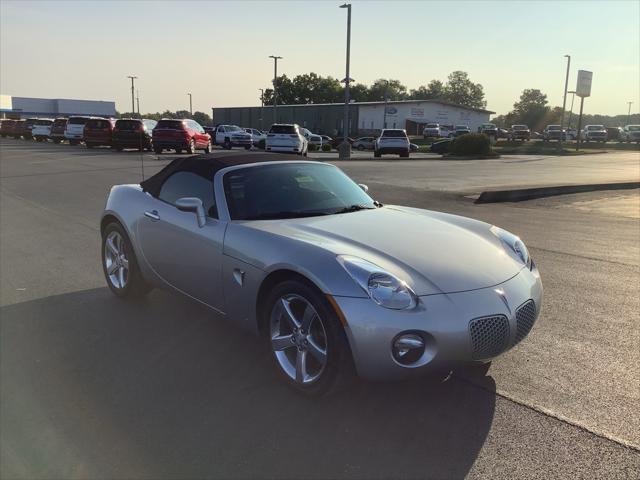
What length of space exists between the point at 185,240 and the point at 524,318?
2.49 meters

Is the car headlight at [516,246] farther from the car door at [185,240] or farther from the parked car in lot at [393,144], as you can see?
the parked car in lot at [393,144]

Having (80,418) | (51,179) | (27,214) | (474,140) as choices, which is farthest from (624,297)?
(474,140)

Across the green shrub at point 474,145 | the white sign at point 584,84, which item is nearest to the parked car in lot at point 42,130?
the green shrub at point 474,145

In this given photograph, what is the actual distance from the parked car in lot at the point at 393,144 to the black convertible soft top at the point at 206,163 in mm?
28516

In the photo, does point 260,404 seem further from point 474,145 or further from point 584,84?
point 584,84

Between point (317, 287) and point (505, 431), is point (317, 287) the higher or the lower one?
the higher one

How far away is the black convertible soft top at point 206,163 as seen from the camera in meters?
4.37

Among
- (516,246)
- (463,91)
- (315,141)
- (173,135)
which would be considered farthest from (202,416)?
(463,91)

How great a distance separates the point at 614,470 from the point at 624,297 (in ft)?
10.6

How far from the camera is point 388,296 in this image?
2.95m

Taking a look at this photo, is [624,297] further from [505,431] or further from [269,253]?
[269,253]

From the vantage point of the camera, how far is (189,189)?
14.6 feet

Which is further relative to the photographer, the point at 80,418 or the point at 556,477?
the point at 80,418

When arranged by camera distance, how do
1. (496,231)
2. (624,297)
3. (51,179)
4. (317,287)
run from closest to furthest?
(317,287)
(496,231)
(624,297)
(51,179)
